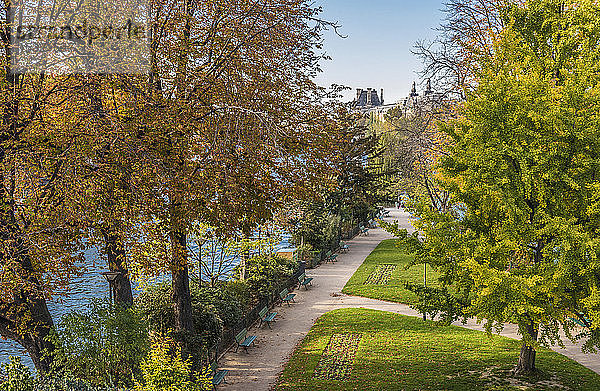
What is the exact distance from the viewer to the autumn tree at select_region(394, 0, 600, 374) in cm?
888

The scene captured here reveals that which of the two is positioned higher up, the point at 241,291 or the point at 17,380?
the point at 17,380

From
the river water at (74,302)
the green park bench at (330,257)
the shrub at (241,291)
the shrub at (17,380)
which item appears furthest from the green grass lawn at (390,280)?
the shrub at (17,380)

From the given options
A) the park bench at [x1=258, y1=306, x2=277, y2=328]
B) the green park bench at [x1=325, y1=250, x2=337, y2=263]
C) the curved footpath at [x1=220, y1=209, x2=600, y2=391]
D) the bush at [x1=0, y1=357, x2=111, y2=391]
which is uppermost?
the bush at [x1=0, y1=357, x2=111, y2=391]

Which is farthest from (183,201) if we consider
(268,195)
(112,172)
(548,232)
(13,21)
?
(548,232)

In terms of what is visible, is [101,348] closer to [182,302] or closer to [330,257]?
[182,302]

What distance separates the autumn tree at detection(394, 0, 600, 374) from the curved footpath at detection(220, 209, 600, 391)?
225 inches

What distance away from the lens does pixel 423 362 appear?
14102mm

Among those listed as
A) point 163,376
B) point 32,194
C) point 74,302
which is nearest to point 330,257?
point 74,302

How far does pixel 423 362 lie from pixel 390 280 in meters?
10.8

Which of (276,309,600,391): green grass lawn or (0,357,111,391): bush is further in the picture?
(276,309,600,391): green grass lawn

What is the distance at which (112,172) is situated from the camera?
372 inches

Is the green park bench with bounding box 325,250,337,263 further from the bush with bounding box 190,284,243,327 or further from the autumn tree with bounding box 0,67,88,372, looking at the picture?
the autumn tree with bounding box 0,67,88,372

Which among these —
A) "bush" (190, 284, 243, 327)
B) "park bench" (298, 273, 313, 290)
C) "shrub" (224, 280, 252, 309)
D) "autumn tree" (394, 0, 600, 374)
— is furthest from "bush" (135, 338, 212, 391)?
"park bench" (298, 273, 313, 290)

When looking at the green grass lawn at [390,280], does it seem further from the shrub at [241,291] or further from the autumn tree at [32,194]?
the autumn tree at [32,194]
